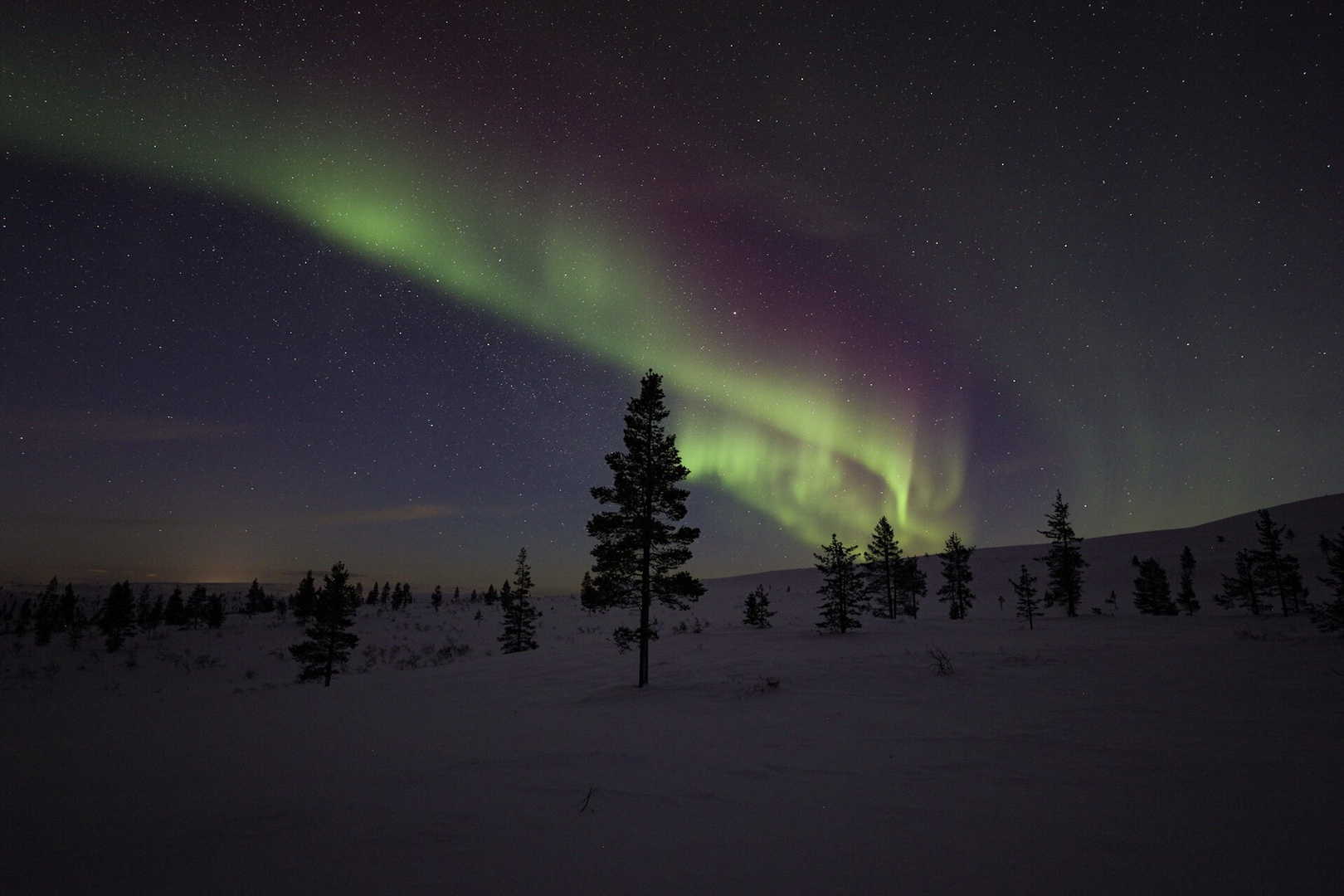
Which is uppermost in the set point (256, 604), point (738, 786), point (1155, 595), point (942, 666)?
point (1155, 595)

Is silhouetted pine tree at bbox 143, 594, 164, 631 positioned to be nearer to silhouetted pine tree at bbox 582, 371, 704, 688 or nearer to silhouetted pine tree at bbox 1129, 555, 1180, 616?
silhouetted pine tree at bbox 582, 371, 704, 688

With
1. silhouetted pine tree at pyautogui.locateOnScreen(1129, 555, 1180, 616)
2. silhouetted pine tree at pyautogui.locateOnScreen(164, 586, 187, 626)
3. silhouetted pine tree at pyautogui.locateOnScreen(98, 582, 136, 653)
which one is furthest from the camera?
silhouetted pine tree at pyautogui.locateOnScreen(164, 586, 187, 626)

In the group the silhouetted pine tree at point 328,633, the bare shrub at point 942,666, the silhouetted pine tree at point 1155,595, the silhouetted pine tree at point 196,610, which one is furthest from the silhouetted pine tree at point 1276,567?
the silhouetted pine tree at point 196,610

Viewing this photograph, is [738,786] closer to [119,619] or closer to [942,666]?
[942,666]

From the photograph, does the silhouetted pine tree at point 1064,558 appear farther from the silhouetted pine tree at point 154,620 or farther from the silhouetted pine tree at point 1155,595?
the silhouetted pine tree at point 154,620

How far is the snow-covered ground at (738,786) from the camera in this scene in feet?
14.8

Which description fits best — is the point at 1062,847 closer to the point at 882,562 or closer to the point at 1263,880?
the point at 1263,880

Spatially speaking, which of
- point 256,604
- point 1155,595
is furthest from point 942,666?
point 256,604

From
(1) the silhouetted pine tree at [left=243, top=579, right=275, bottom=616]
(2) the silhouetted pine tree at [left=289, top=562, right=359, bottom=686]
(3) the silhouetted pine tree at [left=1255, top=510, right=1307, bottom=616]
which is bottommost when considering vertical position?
(1) the silhouetted pine tree at [left=243, top=579, right=275, bottom=616]

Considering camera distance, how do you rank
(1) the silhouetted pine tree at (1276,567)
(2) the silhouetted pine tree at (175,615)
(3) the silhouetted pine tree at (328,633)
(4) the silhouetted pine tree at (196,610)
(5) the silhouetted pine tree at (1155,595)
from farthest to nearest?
(2) the silhouetted pine tree at (175,615), (4) the silhouetted pine tree at (196,610), (5) the silhouetted pine tree at (1155,595), (1) the silhouetted pine tree at (1276,567), (3) the silhouetted pine tree at (328,633)

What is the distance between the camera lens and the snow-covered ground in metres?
4.51

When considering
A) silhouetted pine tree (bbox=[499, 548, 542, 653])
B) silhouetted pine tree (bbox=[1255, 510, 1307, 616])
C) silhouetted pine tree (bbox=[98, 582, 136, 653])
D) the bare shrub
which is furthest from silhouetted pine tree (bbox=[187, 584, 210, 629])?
silhouetted pine tree (bbox=[1255, 510, 1307, 616])

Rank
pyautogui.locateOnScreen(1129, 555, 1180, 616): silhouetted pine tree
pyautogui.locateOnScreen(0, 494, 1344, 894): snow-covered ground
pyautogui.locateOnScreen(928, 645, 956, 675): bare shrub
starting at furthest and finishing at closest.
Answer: pyautogui.locateOnScreen(1129, 555, 1180, 616): silhouetted pine tree
pyautogui.locateOnScreen(928, 645, 956, 675): bare shrub
pyautogui.locateOnScreen(0, 494, 1344, 894): snow-covered ground

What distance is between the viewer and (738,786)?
6609mm
